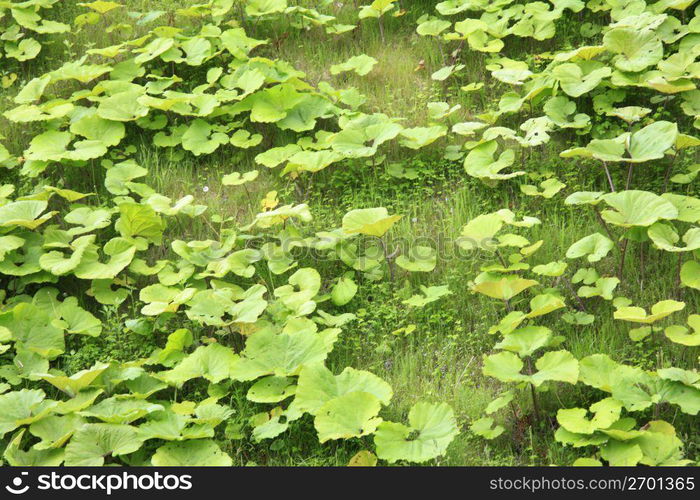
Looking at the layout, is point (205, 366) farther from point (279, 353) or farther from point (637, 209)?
point (637, 209)

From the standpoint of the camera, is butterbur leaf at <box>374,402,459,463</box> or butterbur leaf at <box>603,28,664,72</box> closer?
butterbur leaf at <box>374,402,459,463</box>

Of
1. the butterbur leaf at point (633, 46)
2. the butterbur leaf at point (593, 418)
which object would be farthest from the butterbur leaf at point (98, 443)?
the butterbur leaf at point (633, 46)

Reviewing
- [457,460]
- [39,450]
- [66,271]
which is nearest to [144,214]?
[66,271]

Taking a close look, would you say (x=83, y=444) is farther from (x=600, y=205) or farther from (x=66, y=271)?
(x=600, y=205)

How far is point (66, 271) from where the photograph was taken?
11.4 feet

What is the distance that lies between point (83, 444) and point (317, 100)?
242 centimetres

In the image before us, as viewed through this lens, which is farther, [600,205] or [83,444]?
[600,205]

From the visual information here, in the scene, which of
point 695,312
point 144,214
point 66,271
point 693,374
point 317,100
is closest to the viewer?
point 693,374

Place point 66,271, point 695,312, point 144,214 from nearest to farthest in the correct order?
point 695,312
point 66,271
point 144,214

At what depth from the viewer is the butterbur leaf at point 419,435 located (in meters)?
2.59

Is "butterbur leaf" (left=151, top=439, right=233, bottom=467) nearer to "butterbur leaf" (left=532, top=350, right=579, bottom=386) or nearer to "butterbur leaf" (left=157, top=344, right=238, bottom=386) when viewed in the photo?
"butterbur leaf" (left=157, top=344, right=238, bottom=386)

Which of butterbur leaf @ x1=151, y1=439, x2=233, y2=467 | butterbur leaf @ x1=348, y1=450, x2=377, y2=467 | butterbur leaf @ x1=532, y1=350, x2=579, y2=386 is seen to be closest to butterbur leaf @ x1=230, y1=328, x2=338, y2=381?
butterbur leaf @ x1=151, y1=439, x2=233, y2=467

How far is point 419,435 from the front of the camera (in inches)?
106

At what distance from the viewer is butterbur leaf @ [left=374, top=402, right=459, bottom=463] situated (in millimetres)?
2590
